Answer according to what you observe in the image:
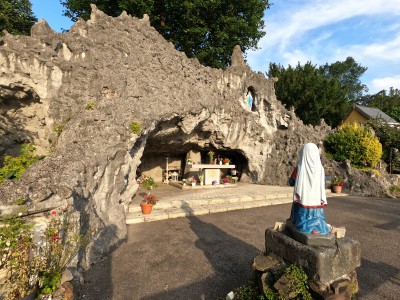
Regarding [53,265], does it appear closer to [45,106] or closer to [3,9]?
[45,106]

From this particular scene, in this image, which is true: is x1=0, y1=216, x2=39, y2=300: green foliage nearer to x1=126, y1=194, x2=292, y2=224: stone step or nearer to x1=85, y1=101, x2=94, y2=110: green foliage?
x1=126, y1=194, x2=292, y2=224: stone step

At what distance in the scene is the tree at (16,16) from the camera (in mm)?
17188

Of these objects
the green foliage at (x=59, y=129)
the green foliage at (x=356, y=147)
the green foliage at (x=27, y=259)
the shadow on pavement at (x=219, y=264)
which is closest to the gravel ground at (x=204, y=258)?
the shadow on pavement at (x=219, y=264)

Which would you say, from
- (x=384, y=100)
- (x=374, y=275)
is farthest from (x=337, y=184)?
(x=384, y=100)

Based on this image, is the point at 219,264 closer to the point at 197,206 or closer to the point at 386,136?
the point at 197,206

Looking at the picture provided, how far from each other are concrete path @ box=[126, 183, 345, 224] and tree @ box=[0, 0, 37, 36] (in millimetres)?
17486

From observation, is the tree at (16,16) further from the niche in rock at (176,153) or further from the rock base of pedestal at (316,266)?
the rock base of pedestal at (316,266)

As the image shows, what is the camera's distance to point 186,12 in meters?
17.8

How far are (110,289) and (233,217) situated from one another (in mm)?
5549

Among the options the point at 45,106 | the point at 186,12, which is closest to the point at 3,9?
the point at 186,12

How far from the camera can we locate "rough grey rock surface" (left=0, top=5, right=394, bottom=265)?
19.1 ft

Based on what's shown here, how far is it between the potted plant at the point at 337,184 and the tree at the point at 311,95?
43.7 feet

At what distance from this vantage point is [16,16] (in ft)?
61.3

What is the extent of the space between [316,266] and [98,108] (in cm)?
756
